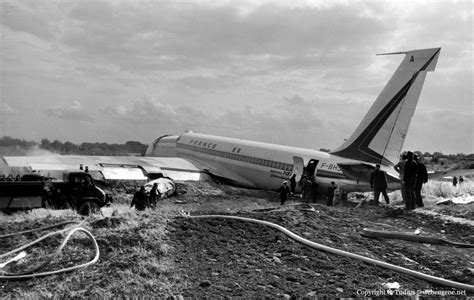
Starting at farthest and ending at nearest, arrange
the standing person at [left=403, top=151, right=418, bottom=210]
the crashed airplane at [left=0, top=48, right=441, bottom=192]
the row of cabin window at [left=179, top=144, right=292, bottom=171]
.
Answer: the row of cabin window at [left=179, top=144, right=292, bottom=171] → the crashed airplane at [left=0, top=48, right=441, bottom=192] → the standing person at [left=403, top=151, right=418, bottom=210]

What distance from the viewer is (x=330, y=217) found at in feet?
33.0

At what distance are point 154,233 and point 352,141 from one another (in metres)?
14.6

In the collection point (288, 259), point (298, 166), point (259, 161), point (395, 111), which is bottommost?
point (288, 259)

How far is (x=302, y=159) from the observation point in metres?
21.9


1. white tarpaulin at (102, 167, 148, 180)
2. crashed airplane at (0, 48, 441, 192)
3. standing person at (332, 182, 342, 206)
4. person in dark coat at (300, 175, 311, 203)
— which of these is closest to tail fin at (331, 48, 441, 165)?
crashed airplane at (0, 48, 441, 192)

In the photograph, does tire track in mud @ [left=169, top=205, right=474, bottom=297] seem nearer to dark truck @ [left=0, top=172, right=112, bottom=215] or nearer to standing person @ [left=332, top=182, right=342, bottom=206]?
dark truck @ [left=0, top=172, right=112, bottom=215]

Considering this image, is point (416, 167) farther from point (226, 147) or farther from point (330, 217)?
point (226, 147)

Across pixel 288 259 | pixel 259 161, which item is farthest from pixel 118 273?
pixel 259 161

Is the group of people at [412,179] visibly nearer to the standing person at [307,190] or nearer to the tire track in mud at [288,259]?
the tire track in mud at [288,259]

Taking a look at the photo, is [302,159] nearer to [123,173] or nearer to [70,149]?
[123,173]

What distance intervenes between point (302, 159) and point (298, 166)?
0.41 metres

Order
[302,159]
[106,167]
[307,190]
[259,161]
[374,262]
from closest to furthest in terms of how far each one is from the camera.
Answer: [374,262], [307,190], [302,159], [106,167], [259,161]

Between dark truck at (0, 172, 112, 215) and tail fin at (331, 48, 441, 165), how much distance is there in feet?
38.5

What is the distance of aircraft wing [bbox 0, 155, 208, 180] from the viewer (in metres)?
20.4
